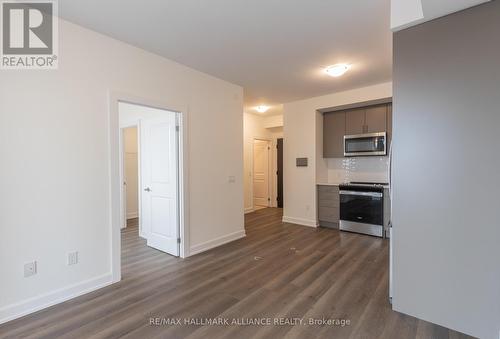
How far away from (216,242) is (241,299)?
5.36 feet

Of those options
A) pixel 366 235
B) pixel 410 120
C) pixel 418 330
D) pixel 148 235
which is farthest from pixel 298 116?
pixel 418 330

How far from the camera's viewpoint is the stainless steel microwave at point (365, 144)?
455 cm

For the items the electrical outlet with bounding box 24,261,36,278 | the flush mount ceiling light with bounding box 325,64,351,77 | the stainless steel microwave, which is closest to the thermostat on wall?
the stainless steel microwave

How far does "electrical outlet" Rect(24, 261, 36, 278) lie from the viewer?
84.6 inches

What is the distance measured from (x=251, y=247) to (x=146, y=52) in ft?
10.6

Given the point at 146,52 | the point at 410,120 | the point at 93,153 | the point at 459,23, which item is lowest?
the point at 93,153

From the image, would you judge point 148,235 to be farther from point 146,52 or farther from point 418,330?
point 418,330

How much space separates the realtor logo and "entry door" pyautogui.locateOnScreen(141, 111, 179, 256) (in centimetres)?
153

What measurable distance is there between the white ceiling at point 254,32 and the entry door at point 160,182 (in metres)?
1.08

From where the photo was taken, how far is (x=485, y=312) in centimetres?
180

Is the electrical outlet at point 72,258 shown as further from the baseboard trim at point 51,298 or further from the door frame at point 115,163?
the door frame at point 115,163

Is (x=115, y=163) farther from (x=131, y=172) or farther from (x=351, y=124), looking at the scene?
(x=351, y=124)

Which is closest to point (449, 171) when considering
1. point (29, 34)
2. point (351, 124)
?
point (351, 124)

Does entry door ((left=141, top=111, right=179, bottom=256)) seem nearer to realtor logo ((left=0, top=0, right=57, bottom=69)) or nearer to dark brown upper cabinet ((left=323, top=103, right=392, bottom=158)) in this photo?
realtor logo ((left=0, top=0, right=57, bottom=69))
